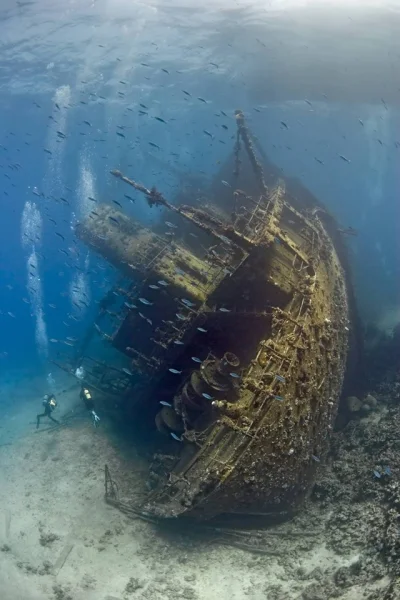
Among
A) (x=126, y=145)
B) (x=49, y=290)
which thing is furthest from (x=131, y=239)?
(x=49, y=290)

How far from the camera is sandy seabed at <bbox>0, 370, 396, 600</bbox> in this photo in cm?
888

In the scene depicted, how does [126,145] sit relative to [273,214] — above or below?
below

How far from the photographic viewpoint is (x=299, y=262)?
13328 mm

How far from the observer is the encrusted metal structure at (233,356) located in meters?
9.08

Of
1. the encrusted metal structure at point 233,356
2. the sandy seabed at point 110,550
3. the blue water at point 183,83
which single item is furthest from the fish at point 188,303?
the blue water at point 183,83

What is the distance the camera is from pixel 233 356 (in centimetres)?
1060

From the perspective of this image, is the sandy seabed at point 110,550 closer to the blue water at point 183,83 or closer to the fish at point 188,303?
the fish at point 188,303

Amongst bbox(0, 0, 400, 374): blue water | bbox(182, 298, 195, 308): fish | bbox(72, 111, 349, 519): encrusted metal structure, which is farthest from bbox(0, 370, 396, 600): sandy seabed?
bbox(0, 0, 400, 374): blue water

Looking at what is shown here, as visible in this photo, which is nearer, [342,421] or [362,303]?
[342,421]

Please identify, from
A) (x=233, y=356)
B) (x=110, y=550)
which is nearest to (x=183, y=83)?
(x=233, y=356)

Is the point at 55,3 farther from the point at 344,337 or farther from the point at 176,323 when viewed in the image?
the point at 344,337

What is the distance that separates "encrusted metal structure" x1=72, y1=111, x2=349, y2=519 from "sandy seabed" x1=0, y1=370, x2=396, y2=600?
3.53ft

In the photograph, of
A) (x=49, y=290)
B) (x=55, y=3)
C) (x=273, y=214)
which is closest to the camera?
(x=273, y=214)

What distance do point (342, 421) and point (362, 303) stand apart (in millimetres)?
16924
